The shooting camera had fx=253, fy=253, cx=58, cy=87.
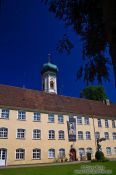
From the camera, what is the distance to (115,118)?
44.6 m

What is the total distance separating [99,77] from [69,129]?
111ft

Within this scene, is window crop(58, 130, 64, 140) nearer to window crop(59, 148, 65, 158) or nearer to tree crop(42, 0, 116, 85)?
window crop(59, 148, 65, 158)

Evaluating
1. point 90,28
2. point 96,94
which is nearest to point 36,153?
point 96,94

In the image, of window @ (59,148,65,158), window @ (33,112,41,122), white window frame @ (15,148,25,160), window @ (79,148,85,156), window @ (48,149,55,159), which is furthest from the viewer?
window @ (79,148,85,156)

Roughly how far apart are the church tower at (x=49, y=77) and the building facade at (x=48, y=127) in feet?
70.6

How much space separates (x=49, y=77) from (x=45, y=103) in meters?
28.0

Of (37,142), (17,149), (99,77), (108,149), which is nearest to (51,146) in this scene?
(37,142)

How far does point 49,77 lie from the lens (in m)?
64.4

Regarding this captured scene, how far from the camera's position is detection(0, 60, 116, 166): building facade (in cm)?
3131

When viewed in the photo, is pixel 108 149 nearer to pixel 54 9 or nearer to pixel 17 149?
pixel 17 149

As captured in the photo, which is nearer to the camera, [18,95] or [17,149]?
[17,149]

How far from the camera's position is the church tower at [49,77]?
64394mm

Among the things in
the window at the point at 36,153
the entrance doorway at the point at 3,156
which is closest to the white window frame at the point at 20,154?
the entrance doorway at the point at 3,156

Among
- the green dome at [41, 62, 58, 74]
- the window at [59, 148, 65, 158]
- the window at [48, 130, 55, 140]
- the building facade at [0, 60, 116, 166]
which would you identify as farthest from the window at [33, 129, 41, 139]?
the green dome at [41, 62, 58, 74]
